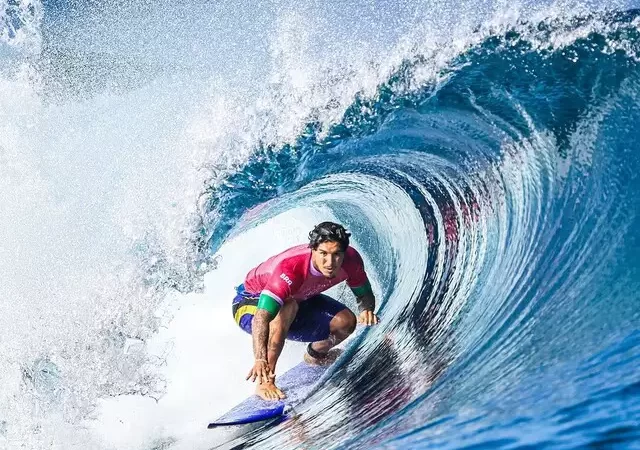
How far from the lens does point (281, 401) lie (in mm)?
4742

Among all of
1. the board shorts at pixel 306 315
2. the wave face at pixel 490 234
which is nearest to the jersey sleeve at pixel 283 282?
the board shorts at pixel 306 315

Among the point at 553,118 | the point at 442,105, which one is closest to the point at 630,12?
the point at 553,118

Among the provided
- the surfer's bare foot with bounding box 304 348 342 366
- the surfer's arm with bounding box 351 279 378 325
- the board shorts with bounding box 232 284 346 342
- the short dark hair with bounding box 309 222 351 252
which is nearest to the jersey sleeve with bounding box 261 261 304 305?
the short dark hair with bounding box 309 222 351 252

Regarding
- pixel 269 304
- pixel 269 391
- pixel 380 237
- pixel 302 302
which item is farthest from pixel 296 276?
pixel 380 237

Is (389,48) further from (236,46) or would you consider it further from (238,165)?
(236,46)

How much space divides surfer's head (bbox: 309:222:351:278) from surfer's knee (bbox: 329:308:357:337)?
0.71 metres

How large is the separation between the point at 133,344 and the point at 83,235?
1.89 metres

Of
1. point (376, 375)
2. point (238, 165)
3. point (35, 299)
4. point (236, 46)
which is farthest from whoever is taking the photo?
point (236, 46)

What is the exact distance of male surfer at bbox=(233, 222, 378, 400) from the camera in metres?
4.13

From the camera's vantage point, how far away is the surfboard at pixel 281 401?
4.66m

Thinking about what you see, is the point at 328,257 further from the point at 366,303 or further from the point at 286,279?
the point at 366,303

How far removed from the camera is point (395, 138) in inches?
230

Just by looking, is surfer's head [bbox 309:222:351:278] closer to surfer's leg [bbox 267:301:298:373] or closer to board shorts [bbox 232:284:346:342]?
surfer's leg [bbox 267:301:298:373]

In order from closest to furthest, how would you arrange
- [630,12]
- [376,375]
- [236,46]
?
1. [376,375]
2. [630,12]
3. [236,46]
